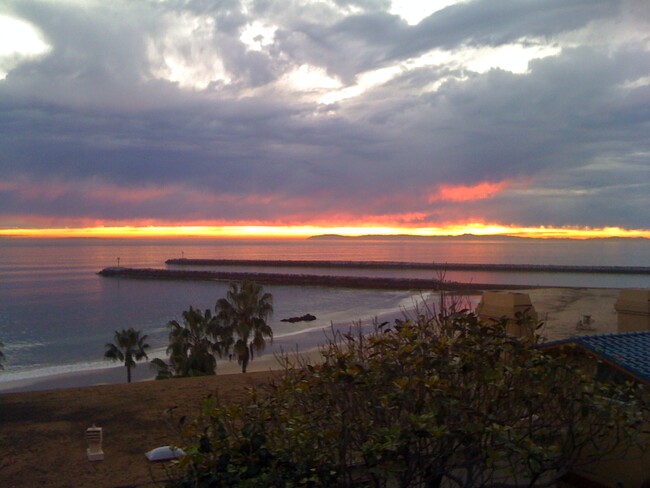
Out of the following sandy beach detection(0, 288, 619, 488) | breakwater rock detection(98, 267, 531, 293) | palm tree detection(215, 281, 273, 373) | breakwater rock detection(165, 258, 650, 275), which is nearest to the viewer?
sandy beach detection(0, 288, 619, 488)

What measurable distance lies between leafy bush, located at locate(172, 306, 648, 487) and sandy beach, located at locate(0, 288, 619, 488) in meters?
2.05

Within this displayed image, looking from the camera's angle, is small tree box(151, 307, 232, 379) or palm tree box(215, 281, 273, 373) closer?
small tree box(151, 307, 232, 379)

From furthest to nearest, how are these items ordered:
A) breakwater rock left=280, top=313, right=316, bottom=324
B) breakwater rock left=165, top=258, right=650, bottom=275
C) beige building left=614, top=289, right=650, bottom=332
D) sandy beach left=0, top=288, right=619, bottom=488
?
breakwater rock left=165, top=258, right=650, bottom=275 → breakwater rock left=280, top=313, right=316, bottom=324 → beige building left=614, top=289, right=650, bottom=332 → sandy beach left=0, top=288, right=619, bottom=488

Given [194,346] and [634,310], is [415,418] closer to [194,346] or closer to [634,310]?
[634,310]

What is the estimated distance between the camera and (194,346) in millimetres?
26250

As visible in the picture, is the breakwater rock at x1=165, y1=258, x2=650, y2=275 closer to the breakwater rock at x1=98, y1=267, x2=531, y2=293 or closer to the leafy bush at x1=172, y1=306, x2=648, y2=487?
the breakwater rock at x1=98, y1=267, x2=531, y2=293

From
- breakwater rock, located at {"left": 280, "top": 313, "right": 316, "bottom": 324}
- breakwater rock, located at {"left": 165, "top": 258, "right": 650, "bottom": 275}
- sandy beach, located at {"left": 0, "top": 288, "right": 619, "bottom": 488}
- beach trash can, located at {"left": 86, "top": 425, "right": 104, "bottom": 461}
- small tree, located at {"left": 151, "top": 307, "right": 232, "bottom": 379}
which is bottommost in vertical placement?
breakwater rock, located at {"left": 280, "top": 313, "right": 316, "bottom": 324}

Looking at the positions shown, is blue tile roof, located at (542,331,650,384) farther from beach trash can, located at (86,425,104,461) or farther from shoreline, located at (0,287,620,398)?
shoreline, located at (0,287,620,398)

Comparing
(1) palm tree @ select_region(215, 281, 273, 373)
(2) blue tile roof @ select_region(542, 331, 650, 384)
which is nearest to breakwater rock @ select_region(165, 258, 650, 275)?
(1) palm tree @ select_region(215, 281, 273, 373)

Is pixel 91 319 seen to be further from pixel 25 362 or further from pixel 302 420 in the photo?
pixel 302 420

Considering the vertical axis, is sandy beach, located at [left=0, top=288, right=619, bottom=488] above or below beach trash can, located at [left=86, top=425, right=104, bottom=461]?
below

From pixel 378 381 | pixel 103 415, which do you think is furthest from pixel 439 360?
pixel 103 415

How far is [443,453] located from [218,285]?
3644 inches

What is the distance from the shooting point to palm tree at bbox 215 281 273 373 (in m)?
28.1
